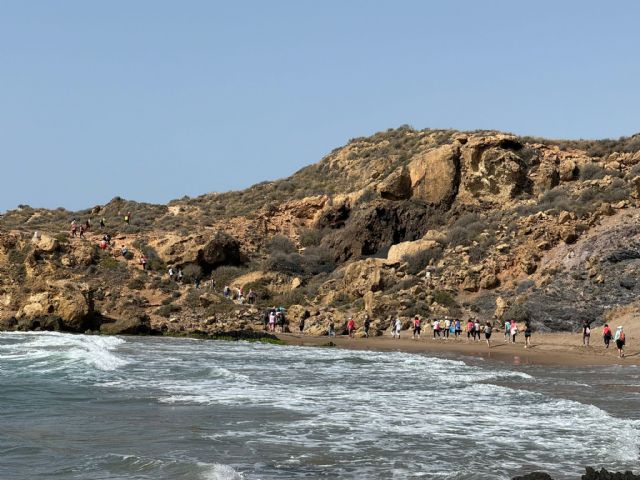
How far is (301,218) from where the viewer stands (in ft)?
200

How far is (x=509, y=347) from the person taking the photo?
3131 cm

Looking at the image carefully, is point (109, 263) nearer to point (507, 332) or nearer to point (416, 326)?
point (416, 326)

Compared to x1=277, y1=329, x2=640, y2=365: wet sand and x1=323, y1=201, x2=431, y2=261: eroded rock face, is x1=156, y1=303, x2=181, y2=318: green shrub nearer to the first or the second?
x1=277, y1=329, x2=640, y2=365: wet sand

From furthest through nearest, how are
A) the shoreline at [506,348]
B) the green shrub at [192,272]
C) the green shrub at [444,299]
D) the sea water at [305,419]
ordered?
the green shrub at [192,272] → the green shrub at [444,299] → the shoreline at [506,348] → the sea water at [305,419]

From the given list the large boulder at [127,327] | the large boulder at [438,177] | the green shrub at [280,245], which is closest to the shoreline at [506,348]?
the large boulder at [127,327]

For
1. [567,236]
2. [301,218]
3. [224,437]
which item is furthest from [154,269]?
[224,437]

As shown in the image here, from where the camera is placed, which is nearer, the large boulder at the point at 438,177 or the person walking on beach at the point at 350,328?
the person walking on beach at the point at 350,328

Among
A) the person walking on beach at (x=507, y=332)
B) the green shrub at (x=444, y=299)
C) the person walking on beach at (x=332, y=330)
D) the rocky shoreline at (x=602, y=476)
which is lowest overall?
the rocky shoreline at (x=602, y=476)

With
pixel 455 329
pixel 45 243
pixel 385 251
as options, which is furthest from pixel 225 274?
pixel 455 329

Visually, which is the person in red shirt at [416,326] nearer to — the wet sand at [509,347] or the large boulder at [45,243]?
the wet sand at [509,347]

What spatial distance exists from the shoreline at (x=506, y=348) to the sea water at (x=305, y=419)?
232cm

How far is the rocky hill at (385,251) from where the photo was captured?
1480 inches

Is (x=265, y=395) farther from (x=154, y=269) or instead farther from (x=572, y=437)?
(x=154, y=269)

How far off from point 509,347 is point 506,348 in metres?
0.37
